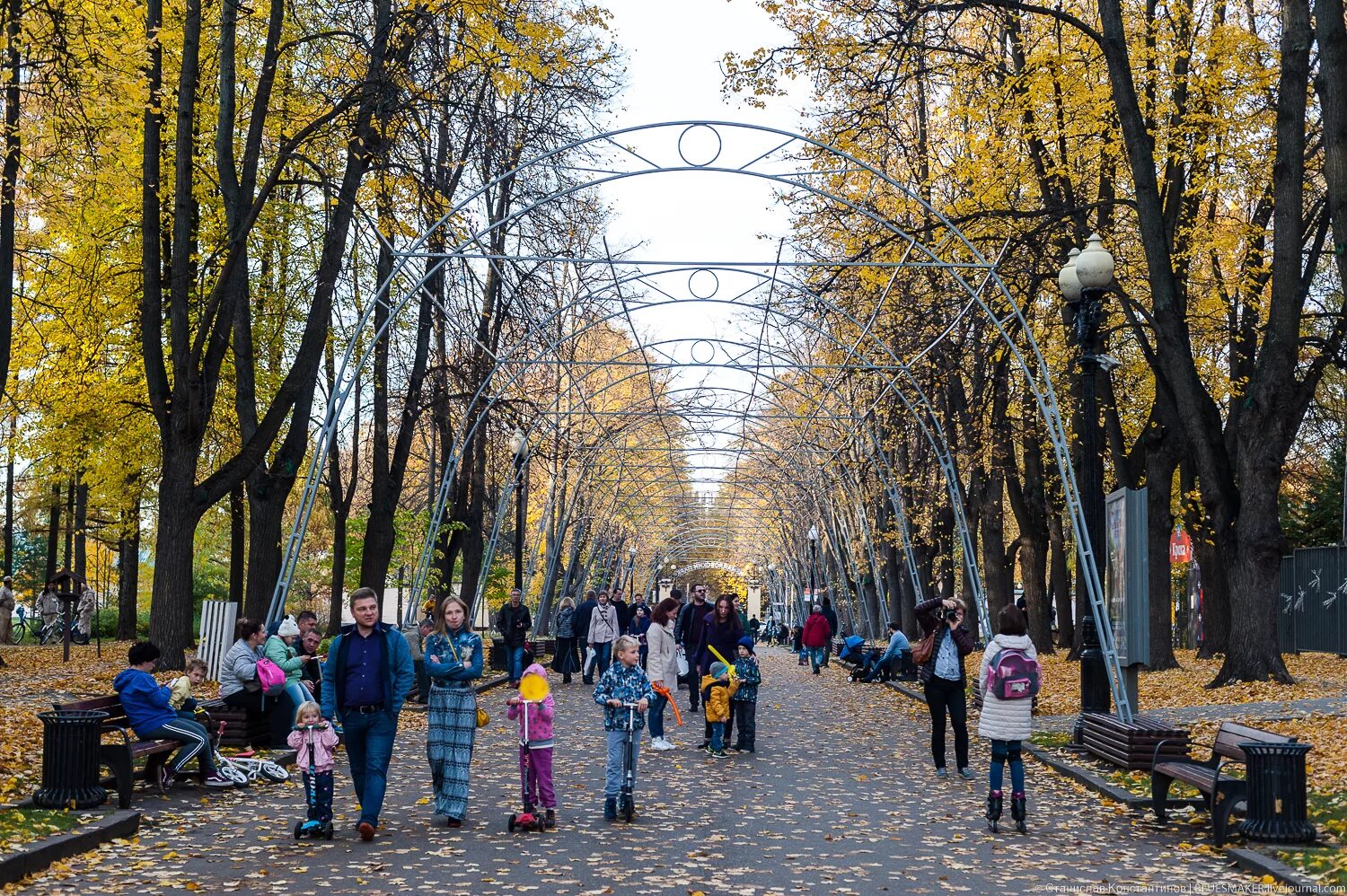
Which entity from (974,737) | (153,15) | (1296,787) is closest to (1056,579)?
(974,737)

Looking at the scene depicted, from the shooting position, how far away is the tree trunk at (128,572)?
36188 mm

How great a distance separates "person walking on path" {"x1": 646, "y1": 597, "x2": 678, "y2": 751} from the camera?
1633 centimetres

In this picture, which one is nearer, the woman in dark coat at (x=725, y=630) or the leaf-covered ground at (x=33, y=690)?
the leaf-covered ground at (x=33, y=690)

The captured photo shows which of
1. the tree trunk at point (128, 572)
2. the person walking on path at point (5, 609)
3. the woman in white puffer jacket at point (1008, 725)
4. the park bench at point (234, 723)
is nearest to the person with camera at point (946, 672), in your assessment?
the woman in white puffer jacket at point (1008, 725)

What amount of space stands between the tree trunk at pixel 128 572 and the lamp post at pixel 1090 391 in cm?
2581

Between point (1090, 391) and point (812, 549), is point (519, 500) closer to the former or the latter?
point (1090, 391)

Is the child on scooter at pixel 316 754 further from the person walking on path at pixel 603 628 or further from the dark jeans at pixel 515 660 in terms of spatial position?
the dark jeans at pixel 515 660

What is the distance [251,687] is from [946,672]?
6.53 meters

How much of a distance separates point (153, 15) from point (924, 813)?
13744mm

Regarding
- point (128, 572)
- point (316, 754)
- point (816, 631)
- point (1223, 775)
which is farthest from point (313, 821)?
point (128, 572)

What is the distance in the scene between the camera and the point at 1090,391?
15102 mm

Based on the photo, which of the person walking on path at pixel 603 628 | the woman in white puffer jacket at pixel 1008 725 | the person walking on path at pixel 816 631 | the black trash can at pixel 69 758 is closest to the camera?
the black trash can at pixel 69 758

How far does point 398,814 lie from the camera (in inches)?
440

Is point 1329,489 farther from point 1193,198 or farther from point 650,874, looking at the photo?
point 650,874
